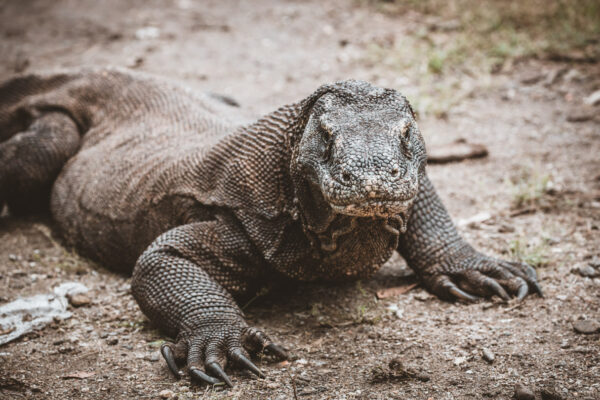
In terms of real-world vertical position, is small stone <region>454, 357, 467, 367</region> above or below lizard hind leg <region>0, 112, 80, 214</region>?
below

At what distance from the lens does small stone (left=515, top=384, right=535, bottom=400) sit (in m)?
2.73

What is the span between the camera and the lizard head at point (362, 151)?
267cm

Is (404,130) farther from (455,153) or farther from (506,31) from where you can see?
(506,31)

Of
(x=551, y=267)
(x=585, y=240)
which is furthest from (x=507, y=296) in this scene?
(x=585, y=240)

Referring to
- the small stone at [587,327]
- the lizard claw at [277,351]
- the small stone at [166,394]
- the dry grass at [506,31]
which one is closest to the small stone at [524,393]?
the small stone at [587,327]

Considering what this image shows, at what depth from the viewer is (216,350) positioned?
10.5 ft

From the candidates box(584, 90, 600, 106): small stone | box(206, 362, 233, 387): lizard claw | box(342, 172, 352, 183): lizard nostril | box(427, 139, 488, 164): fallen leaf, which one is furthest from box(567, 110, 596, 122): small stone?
box(206, 362, 233, 387): lizard claw

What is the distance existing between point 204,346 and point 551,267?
2.33 metres

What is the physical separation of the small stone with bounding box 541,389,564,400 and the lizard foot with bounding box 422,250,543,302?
0.98 meters

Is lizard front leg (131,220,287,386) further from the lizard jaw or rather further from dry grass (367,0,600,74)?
dry grass (367,0,600,74)

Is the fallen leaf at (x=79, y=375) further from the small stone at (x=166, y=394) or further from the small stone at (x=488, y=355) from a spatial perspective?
the small stone at (x=488, y=355)

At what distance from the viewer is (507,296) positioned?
3.72 meters

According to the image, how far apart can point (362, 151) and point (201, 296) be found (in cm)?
136

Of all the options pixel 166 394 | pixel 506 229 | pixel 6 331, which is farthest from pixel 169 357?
pixel 506 229
